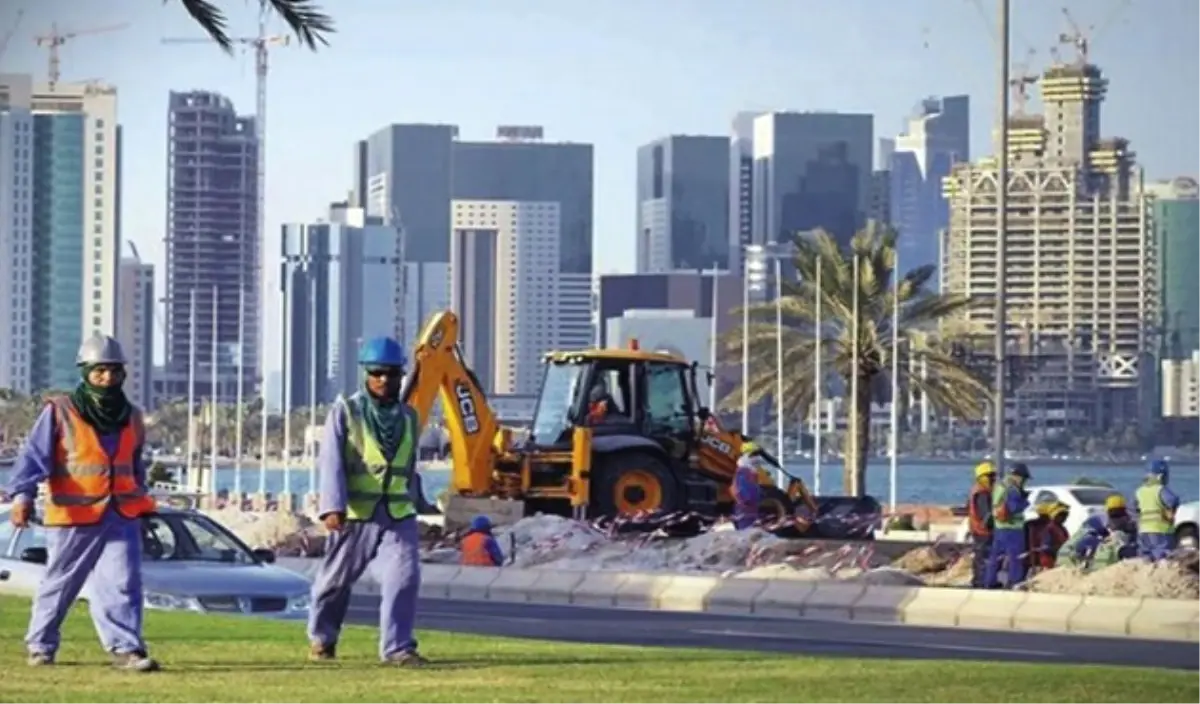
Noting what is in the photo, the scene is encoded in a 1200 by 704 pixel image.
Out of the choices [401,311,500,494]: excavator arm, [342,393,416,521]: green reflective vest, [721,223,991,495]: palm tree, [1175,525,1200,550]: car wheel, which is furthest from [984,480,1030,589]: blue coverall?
[721,223,991,495]: palm tree

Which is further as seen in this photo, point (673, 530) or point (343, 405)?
point (673, 530)

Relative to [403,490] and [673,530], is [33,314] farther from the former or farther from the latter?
[403,490]

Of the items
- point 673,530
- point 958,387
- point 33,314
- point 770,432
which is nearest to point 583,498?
point 673,530

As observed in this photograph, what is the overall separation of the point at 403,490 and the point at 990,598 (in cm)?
1402

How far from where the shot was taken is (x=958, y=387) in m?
73.0

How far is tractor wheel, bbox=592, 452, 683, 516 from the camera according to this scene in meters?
46.8

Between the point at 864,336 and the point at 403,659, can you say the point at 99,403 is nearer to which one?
the point at 403,659

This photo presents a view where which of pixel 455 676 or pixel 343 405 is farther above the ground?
pixel 343 405

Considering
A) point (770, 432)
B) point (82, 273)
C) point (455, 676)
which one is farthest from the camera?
point (82, 273)

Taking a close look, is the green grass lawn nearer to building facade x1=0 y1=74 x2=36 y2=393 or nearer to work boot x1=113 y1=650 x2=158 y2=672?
work boot x1=113 y1=650 x2=158 y2=672

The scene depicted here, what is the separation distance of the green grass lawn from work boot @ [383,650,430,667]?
10 centimetres

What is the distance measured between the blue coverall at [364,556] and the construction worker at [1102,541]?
1783cm

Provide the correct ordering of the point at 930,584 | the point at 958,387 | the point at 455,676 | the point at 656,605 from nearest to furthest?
1. the point at 455,676
2. the point at 656,605
3. the point at 930,584
4. the point at 958,387

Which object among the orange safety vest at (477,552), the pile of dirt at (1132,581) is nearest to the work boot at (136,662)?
the pile of dirt at (1132,581)
